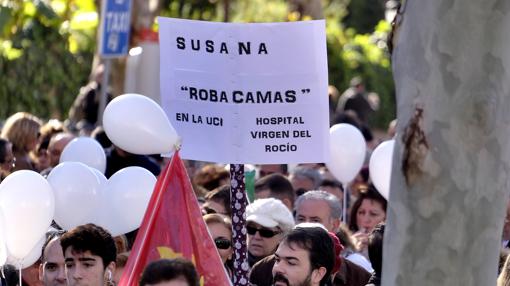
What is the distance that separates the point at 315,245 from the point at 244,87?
0.83 meters

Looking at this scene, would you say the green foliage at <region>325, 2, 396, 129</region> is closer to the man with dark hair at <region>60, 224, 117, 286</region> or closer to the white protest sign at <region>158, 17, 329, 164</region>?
the white protest sign at <region>158, 17, 329, 164</region>

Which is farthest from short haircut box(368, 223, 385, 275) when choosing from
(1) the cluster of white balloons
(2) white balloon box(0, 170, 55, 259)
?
(1) the cluster of white balloons

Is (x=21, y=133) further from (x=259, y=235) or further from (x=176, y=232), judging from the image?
(x=176, y=232)

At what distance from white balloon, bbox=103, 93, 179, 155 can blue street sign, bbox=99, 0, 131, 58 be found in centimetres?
811

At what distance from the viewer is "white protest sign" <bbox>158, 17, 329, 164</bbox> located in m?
6.50

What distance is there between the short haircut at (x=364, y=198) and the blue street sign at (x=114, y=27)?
5291 millimetres

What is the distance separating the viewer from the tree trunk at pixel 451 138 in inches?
153

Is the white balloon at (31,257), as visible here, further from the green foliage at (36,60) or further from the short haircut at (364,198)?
the green foliage at (36,60)

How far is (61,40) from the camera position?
20531mm

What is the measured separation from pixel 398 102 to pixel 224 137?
2.59m

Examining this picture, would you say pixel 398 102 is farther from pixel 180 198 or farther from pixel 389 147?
pixel 389 147

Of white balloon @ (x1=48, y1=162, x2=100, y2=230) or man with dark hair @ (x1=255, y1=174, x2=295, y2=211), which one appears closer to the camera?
white balloon @ (x1=48, y1=162, x2=100, y2=230)

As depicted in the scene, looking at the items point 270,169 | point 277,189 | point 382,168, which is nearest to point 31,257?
point 382,168

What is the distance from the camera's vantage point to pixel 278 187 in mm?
9539
